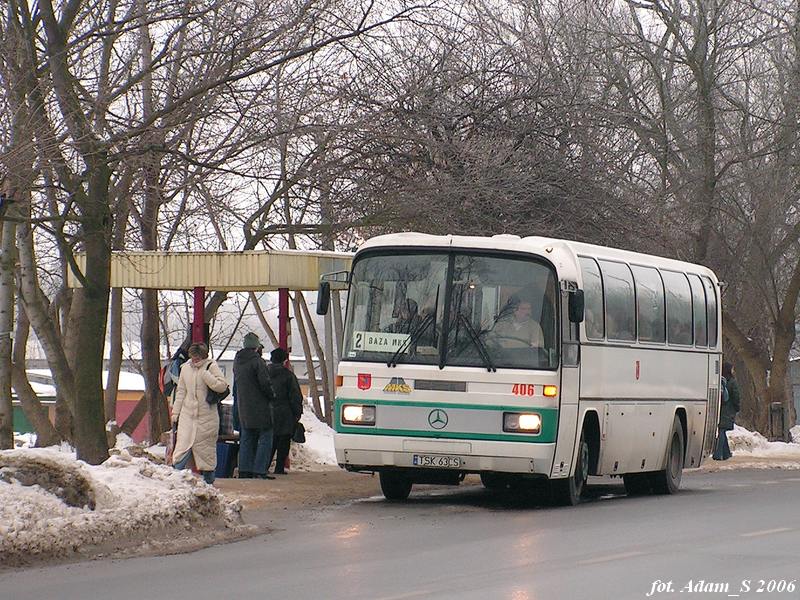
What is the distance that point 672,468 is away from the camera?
66.3 ft

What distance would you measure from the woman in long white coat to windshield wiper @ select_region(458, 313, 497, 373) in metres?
2.61

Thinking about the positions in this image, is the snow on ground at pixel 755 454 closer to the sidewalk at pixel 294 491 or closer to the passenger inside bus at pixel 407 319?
the sidewalk at pixel 294 491

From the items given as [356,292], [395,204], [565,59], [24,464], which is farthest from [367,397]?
[565,59]

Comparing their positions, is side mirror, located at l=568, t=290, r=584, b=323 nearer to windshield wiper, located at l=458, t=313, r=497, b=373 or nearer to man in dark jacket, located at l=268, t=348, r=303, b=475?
windshield wiper, located at l=458, t=313, r=497, b=373

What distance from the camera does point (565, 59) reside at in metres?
30.7

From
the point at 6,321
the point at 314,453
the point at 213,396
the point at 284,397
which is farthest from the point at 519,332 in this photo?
the point at 314,453

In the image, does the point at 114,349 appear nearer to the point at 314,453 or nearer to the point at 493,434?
the point at 314,453

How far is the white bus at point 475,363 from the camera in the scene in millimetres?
16109

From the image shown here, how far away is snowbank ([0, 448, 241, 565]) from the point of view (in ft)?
38.1

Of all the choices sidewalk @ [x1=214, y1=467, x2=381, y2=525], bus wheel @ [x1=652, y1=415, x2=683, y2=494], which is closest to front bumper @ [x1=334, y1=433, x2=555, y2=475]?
sidewalk @ [x1=214, y1=467, x2=381, y2=525]

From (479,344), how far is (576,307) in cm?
108

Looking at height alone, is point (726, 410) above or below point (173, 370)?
below

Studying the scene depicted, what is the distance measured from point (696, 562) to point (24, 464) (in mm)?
5238

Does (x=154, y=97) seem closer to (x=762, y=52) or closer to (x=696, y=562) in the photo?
(x=696, y=562)
